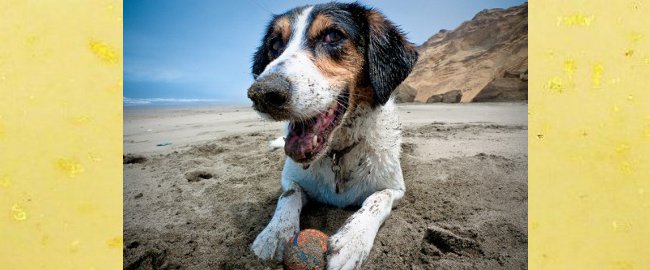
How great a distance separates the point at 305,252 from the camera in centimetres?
112

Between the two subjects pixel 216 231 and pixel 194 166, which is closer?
pixel 216 231

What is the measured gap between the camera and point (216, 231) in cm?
142

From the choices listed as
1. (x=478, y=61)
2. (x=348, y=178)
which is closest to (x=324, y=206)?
(x=348, y=178)

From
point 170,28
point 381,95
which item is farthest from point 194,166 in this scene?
point 381,95

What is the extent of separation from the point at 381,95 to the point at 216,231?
84cm

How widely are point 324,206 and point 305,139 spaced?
396mm
